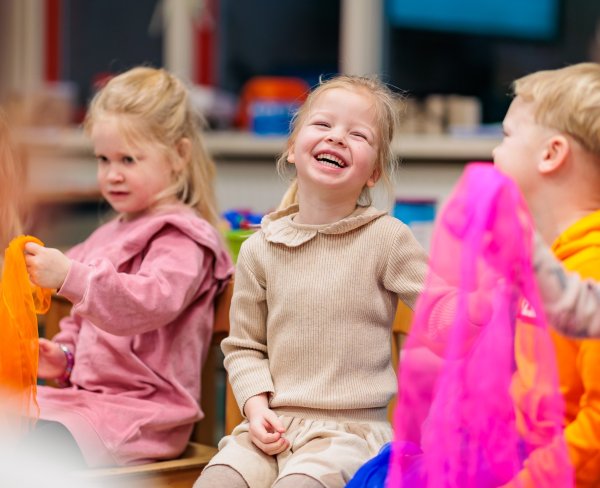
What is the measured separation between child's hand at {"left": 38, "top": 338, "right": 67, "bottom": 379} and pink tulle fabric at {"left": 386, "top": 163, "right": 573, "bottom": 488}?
2.62ft

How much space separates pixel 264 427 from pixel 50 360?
511mm

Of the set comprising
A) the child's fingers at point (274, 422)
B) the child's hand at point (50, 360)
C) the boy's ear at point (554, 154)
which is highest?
the boy's ear at point (554, 154)

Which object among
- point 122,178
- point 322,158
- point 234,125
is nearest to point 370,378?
point 322,158

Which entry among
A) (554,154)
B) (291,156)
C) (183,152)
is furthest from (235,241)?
(554,154)

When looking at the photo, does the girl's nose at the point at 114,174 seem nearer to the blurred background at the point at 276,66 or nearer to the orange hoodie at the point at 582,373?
the orange hoodie at the point at 582,373

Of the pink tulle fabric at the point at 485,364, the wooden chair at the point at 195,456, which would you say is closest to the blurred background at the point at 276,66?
the wooden chair at the point at 195,456

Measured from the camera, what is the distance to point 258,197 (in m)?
4.13

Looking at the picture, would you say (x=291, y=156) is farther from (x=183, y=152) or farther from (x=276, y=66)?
(x=276, y=66)

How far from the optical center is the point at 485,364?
4.36 feet

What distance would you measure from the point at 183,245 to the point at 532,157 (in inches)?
27.1

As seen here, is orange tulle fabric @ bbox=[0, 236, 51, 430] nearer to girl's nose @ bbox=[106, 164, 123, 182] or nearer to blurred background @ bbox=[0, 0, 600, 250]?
girl's nose @ bbox=[106, 164, 123, 182]

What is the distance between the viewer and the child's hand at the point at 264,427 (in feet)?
5.24

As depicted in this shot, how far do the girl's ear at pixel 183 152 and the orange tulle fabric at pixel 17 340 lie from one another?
1.28ft

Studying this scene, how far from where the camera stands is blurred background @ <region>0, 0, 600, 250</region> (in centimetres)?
394
